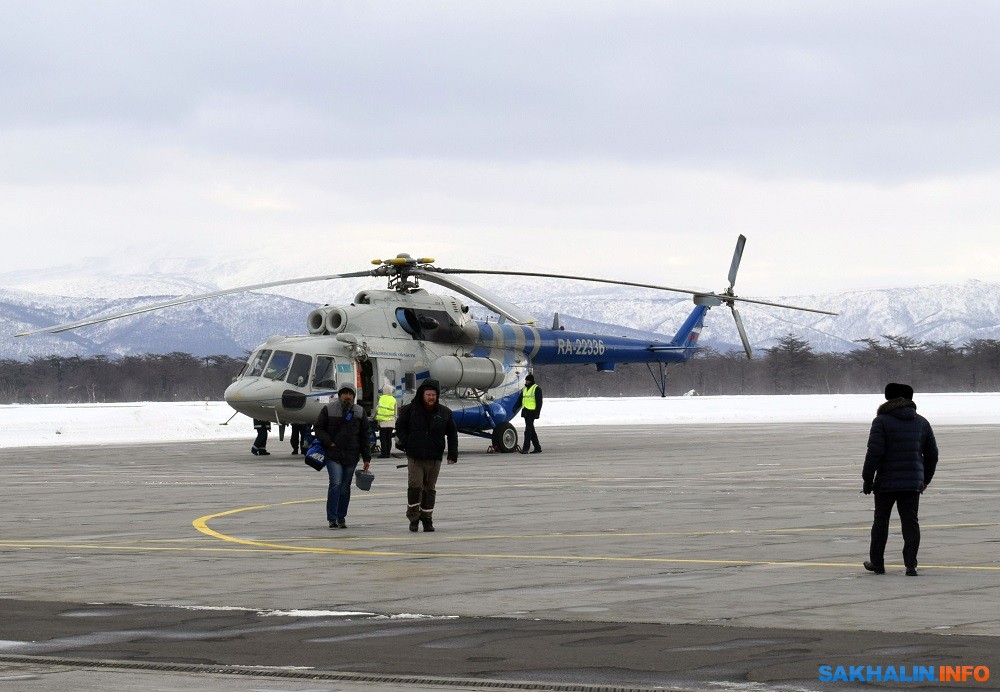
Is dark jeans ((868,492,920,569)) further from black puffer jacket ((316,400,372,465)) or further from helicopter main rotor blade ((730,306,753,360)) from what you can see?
helicopter main rotor blade ((730,306,753,360))

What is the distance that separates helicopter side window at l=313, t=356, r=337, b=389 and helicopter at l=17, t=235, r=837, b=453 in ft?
Result: 0.08

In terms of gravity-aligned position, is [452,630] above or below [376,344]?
below

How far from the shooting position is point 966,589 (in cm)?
1234

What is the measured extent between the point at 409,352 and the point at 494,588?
77.6 ft

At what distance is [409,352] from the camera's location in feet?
119

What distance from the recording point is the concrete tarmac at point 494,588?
9164 millimetres

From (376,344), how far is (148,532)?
1776cm

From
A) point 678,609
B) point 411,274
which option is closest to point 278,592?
point 678,609

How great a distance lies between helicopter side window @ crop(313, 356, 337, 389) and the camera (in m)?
34.5

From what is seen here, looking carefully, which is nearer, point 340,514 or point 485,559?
point 485,559

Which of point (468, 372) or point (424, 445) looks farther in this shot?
point (468, 372)

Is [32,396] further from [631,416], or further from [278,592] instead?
[278,592]

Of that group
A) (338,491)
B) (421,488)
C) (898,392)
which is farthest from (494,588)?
(338,491)

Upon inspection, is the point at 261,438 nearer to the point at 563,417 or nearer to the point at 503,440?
the point at 503,440
